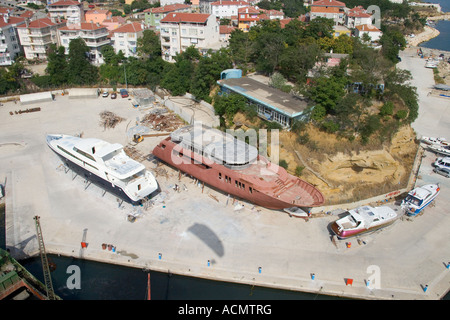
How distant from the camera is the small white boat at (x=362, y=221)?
21469mm

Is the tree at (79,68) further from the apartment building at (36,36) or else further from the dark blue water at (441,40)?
the dark blue water at (441,40)

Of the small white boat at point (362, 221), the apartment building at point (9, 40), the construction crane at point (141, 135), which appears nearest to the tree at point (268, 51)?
the construction crane at point (141, 135)

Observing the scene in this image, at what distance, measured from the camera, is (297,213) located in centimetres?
2375

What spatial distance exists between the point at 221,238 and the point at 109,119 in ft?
67.2

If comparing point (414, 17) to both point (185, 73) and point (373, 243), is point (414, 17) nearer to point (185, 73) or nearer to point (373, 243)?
point (185, 73)

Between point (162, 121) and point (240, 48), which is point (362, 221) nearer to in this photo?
point (162, 121)

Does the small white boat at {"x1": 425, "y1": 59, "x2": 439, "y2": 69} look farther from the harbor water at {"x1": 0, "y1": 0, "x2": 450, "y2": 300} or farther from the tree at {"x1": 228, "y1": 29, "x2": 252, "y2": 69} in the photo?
the harbor water at {"x1": 0, "y1": 0, "x2": 450, "y2": 300}

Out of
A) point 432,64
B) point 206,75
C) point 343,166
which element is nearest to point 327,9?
point 432,64

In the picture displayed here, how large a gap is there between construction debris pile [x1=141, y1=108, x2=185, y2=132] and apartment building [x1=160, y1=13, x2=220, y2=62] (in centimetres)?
1471

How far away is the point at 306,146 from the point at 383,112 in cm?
881

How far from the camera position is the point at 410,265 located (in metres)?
20.4

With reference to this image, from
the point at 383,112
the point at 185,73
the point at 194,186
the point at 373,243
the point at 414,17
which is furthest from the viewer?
the point at 414,17

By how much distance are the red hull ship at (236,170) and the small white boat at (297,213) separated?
759mm

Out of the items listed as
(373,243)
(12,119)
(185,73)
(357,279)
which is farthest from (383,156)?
(12,119)
